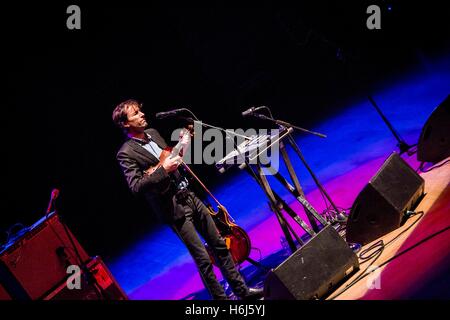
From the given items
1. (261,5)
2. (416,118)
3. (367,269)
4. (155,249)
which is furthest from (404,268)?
(261,5)

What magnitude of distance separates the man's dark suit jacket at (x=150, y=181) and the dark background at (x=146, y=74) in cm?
278

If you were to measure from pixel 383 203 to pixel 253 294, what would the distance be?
128 centimetres

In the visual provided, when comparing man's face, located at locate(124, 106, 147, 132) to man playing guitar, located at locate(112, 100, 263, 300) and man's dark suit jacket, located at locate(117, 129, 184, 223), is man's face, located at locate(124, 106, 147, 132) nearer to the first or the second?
man playing guitar, located at locate(112, 100, 263, 300)

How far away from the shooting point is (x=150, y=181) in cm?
330

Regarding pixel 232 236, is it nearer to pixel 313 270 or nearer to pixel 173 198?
pixel 173 198

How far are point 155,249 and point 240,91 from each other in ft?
12.2

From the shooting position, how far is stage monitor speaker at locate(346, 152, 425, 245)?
330cm

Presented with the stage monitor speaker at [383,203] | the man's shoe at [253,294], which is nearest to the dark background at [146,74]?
the stage monitor speaker at [383,203]

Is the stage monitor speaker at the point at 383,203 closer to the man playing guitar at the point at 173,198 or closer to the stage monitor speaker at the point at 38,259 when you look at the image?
the man playing guitar at the point at 173,198

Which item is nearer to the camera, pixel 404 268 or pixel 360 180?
pixel 404 268

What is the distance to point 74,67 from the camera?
6.41 metres

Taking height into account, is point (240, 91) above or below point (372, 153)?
above

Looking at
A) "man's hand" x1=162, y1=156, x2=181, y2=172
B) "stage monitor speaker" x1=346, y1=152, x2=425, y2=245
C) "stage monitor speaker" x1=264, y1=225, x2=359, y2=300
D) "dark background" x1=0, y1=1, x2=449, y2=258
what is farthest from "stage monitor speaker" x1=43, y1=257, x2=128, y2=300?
"stage monitor speaker" x1=346, y1=152, x2=425, y2=245

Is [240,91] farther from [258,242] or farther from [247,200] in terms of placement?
[258,242]
